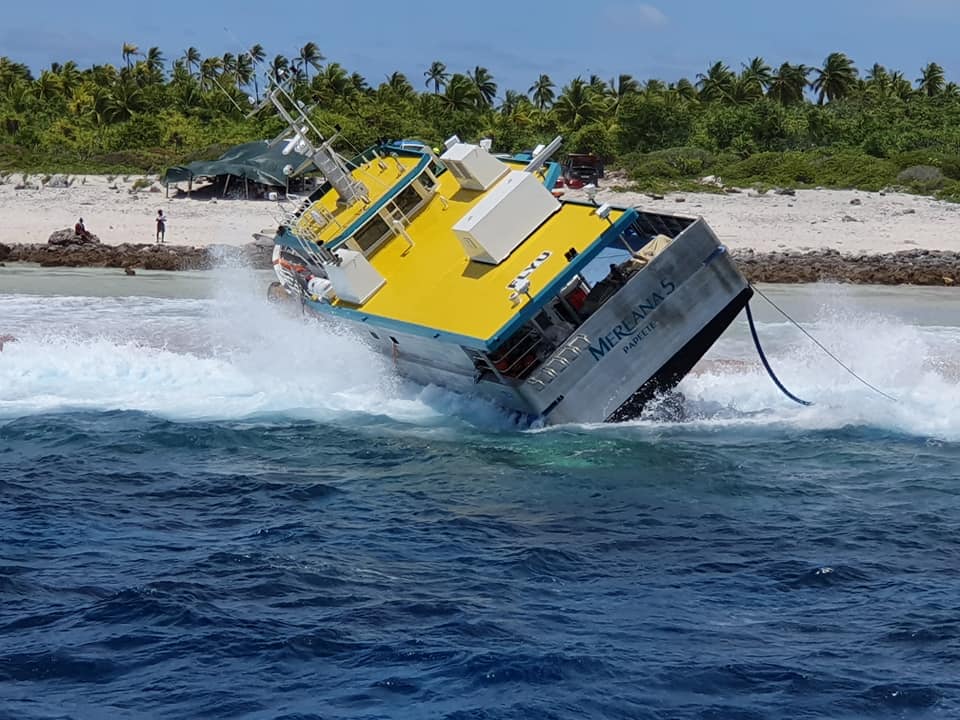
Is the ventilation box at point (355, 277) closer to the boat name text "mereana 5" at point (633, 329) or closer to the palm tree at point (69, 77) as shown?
the boat name text "mereana 5" at point (633, 329)

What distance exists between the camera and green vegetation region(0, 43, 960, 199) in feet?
171

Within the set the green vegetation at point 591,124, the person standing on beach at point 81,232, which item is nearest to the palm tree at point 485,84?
the green vegetation at point 591,124

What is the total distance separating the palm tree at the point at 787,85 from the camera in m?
74.5

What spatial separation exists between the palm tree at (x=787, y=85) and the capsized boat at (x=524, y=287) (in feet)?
185

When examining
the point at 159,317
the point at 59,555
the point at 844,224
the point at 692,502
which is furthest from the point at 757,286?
the point at 59,555

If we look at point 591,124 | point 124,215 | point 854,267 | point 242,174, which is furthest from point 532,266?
point 591,124

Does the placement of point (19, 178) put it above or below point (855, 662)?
above

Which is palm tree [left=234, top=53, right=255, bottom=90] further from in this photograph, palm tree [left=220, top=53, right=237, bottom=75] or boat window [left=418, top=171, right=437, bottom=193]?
boat window [left=418, top=171, right=437, bottom=193]

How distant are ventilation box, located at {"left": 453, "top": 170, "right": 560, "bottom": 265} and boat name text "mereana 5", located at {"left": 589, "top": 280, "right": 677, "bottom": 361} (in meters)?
2.09

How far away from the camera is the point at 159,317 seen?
29.2m

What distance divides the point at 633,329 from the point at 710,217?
26560mm

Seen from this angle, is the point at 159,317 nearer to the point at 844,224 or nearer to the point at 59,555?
the point at 59,555

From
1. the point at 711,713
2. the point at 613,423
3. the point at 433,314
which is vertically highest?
the point at 433,314

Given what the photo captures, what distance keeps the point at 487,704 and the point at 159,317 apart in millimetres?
20371
